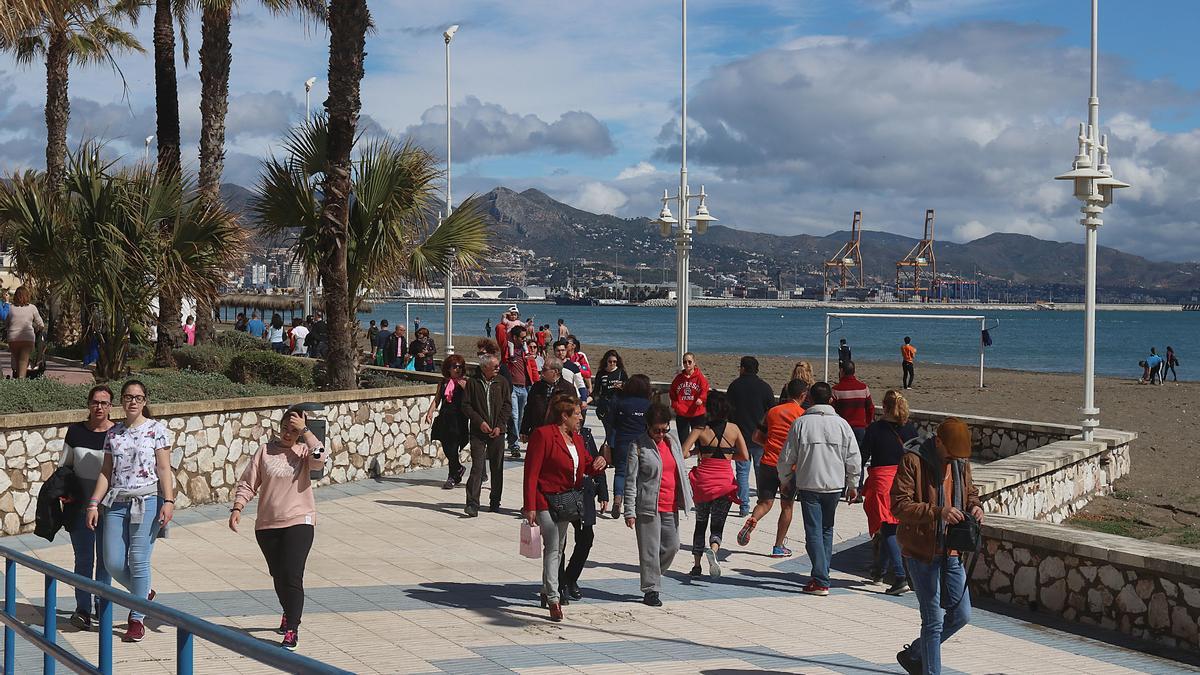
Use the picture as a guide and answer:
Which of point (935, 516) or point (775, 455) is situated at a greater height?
point (935, 516)

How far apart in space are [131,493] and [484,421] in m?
5.27

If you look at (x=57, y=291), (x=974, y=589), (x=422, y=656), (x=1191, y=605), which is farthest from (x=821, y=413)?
(x=57, y=291)

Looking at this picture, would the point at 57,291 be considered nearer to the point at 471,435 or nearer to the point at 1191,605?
the point at 471,435

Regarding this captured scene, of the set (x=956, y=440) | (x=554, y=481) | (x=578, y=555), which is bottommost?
(x=578, y=555)

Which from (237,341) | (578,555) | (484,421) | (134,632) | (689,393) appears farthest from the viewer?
(237,341)

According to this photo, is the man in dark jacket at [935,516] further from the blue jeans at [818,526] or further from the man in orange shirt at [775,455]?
the man in orange shirt at [775,455]

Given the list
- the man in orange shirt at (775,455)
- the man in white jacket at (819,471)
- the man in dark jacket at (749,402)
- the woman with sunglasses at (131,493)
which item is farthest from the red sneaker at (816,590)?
the woman with sunglasses at (131,493)

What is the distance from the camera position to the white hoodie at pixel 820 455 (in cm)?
940

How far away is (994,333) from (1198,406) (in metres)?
103

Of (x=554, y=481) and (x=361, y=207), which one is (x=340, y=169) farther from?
(x=554, y=481)

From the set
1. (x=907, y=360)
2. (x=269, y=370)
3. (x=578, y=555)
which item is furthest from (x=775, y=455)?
(x=907, y=360)

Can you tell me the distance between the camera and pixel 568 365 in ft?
52.1

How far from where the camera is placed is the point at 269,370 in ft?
→ 55.1

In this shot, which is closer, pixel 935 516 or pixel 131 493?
pixel 935 516
